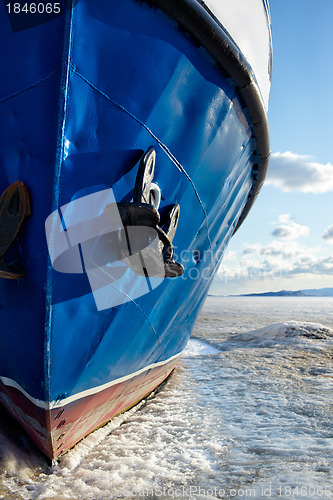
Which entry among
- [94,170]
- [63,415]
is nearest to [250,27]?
[94,170]

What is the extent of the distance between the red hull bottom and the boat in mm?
11

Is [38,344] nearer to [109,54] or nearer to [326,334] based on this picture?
[109,54]

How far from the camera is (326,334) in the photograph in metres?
7.18

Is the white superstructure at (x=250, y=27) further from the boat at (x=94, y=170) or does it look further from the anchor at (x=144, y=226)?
the anchor at (x=144, y=226)

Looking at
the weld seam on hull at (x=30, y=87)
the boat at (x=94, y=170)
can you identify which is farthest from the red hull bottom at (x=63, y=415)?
the weld seam on hull at (x=30, y=87)

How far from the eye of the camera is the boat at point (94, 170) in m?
1.38

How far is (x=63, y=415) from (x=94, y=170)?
1.32 meters

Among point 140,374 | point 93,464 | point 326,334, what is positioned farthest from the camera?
point 326,334

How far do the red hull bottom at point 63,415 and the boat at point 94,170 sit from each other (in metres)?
0.01

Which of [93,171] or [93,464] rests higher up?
[93,171]

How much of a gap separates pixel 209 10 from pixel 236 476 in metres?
2.56

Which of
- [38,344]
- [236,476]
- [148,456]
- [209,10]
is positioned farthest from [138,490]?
[209,10]

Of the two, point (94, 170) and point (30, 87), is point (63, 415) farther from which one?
point (30, 87)

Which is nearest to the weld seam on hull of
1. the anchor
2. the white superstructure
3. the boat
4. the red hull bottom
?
the boat
